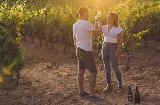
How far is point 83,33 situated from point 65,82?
2502 mm

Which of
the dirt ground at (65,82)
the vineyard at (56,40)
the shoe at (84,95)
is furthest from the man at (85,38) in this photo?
the vineyard at (56,40)

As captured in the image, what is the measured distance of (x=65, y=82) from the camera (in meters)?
8.68

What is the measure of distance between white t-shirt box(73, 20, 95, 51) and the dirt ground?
1271mm

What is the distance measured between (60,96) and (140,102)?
76.0 inches

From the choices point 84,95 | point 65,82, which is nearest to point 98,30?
point 84,95

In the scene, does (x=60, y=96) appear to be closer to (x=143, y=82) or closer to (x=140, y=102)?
(x=140, y=102)

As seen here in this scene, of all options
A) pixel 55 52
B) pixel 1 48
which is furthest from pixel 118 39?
pixel 55 52

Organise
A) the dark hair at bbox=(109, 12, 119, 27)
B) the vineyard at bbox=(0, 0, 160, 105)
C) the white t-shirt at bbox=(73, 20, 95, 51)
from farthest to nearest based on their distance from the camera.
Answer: the vineyard at bbox=(0, 0, 160, 105)
the dark hair at bbox=(109, 12, 119, 27)
the white t-shirt at bbox=(73, 20, 95, 51)

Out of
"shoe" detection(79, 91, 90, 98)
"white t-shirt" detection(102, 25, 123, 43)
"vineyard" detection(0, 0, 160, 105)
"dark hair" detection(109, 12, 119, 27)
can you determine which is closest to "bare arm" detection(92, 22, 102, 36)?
"white t-shirt" detection(102, 25, 123, 43)

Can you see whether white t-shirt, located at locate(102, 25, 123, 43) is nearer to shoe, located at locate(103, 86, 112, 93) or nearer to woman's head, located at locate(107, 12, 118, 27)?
woman's head, located at locate(107, 12, 118, 27)

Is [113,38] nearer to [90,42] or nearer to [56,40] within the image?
[90,42]

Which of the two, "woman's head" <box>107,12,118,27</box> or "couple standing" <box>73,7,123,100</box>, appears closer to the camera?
"couple standing" <box>73,7,123,100</box>

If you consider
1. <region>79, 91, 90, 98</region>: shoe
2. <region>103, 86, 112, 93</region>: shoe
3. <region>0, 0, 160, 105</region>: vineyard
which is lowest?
<region>79, 91, 90, 98</region>: shoe

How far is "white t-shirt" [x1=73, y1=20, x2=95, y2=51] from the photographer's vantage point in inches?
257
